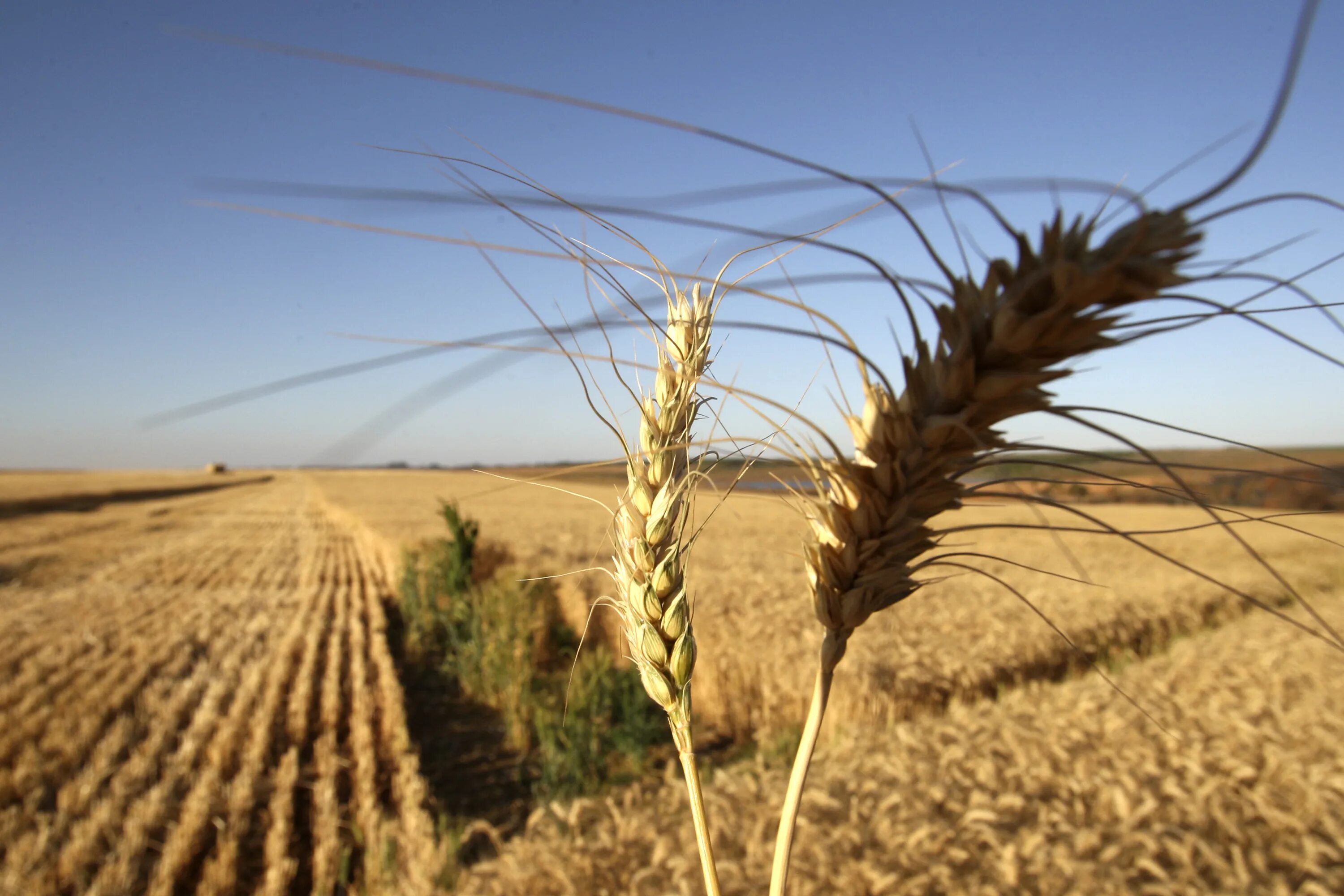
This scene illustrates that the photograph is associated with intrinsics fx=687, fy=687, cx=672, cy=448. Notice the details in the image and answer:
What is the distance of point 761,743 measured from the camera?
668 centimetres

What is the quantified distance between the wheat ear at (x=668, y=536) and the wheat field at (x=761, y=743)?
209mm

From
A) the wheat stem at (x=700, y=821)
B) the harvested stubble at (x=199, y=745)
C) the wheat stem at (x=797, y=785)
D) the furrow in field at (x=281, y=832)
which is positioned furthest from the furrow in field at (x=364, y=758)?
the wheat stem at (x=797, y=785)

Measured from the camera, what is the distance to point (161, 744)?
6934mm

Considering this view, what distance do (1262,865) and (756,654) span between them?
16.2 ft

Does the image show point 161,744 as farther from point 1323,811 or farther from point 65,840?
point 1323,811

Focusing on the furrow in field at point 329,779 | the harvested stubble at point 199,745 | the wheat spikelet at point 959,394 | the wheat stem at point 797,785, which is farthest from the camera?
the furrow in field at point 329,779

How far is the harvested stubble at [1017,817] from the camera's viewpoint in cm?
289

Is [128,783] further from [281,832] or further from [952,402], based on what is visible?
[952,402]

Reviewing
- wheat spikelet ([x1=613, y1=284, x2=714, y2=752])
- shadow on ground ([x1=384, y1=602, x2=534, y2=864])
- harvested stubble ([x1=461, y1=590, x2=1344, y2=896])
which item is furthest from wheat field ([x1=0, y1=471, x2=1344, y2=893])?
shadow on ground ([x1=384, y1=602, x2=534, y2=864])

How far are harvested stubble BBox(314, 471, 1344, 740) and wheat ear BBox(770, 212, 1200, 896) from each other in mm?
205

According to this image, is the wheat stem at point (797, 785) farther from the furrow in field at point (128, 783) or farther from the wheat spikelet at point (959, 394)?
the furrow in field at point (128, 783)

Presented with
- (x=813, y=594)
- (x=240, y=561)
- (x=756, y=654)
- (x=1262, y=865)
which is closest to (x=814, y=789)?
(x=1262, y=865)

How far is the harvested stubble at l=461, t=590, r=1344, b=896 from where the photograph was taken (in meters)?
2.89

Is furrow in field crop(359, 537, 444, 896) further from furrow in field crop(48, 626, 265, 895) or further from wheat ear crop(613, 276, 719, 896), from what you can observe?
wheat ear crop(613, 276, 719, 896)
